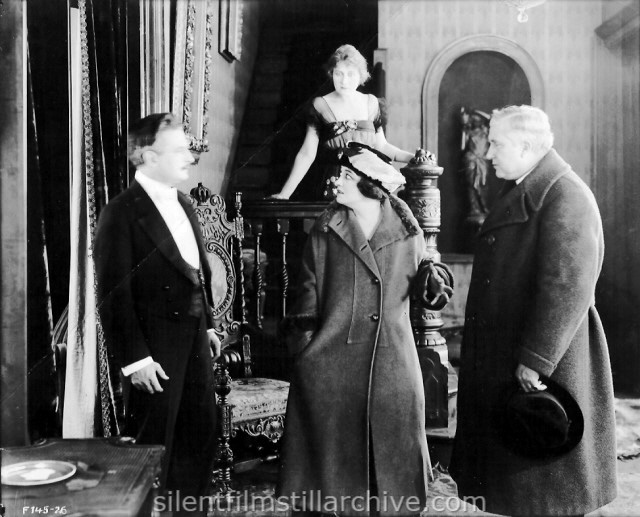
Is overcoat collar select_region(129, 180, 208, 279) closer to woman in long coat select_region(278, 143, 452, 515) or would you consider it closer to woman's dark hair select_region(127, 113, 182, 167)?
woman's dark hair select_region(127, 113, 182, 167)

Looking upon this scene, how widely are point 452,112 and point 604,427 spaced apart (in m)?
1.13

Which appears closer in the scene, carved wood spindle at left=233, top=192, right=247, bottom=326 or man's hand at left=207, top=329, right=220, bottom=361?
man's hand at left=207, top=329, right=220, bottom=361

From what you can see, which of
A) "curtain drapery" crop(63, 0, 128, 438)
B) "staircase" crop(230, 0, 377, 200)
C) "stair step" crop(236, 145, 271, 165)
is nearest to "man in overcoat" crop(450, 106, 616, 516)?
"staircase" crop(230, 0, 377, 200)

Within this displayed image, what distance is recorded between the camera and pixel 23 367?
1770 millimetres

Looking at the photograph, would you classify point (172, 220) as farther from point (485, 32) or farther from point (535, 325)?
point (485, 32)

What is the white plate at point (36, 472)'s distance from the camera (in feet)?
5.24

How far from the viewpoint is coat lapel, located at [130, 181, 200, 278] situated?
2033 mm

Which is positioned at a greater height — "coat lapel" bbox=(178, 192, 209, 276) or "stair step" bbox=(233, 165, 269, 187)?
"stair step" bbox=(233, 165, 269, 187)

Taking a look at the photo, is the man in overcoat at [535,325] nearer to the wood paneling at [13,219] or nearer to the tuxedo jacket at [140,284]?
the tuxedo jacket at [140,284]

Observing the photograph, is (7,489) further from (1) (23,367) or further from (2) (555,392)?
(2) (555,392)

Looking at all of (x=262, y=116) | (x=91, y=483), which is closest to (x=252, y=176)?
(x=262, y=116)

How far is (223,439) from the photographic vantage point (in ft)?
7.72

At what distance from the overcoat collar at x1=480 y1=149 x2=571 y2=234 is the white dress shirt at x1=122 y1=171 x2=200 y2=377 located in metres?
0.90

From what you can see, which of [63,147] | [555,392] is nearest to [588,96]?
[555,392]
